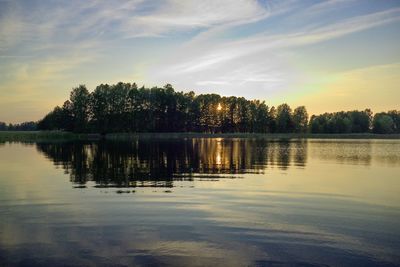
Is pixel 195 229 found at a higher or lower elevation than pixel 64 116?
lower

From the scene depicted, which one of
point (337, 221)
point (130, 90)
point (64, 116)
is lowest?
point (337, 221)

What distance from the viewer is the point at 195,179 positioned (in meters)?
32.1

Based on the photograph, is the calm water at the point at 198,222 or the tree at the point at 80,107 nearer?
the calm water at the point at 198,222

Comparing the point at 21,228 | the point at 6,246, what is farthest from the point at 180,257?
the point at 21,228

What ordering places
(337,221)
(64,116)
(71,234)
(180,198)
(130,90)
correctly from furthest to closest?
(130,90) < (64,116) < (180,198) < (337,221) < (71,234)

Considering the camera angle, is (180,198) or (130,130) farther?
(130,130)

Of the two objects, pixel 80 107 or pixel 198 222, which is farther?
pixel 80 107

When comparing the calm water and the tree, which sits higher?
the tree

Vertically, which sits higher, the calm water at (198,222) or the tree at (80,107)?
the tree at (80,107)

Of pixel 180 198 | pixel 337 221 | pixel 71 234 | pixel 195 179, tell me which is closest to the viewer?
pixel 71 234

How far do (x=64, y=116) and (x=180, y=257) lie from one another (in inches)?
6638

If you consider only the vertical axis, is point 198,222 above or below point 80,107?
below

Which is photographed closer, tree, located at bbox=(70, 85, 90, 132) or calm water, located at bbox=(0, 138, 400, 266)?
calm water, located at bbox=(0, 138, 400, 266)

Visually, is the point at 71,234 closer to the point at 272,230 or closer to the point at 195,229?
the point at 195,229
